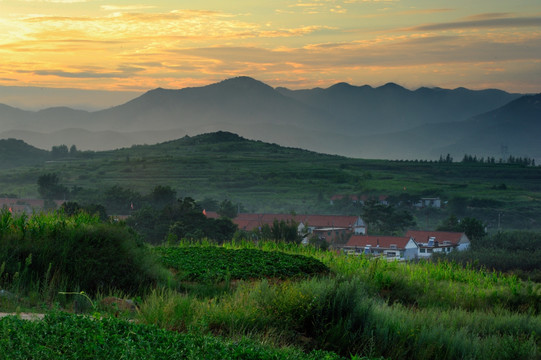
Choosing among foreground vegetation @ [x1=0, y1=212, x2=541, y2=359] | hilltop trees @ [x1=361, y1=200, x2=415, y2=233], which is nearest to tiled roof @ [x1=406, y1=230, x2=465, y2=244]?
hilltop trees @ [x1=361, y1=200, x2=415, y2=233]

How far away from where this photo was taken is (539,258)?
3653cm

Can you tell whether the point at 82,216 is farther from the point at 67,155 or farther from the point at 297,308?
the point at 67,155

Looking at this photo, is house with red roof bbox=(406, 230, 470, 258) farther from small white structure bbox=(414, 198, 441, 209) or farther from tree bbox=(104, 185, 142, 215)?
small white structure bbox=(414, 198, 441, 209)

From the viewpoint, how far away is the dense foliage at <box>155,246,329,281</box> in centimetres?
1350

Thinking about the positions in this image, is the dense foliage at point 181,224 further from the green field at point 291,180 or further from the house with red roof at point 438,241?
the green field at point 291,180

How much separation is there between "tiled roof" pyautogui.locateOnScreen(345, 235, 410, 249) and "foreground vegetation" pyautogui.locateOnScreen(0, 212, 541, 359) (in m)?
58.1

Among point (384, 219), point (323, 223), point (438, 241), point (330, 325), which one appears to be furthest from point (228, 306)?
point (323, 223)

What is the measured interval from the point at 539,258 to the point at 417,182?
343 ft

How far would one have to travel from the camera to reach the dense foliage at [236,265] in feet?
44.3

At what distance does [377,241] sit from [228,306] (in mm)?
69407

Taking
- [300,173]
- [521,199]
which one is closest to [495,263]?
[521,199]

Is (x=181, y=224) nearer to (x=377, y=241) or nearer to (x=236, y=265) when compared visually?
(x=377, y=241)

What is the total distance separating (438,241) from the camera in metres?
76.2

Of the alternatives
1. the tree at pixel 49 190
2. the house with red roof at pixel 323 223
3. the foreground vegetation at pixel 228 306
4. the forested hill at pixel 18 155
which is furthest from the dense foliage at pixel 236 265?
the forested hill at pixel 18 155
